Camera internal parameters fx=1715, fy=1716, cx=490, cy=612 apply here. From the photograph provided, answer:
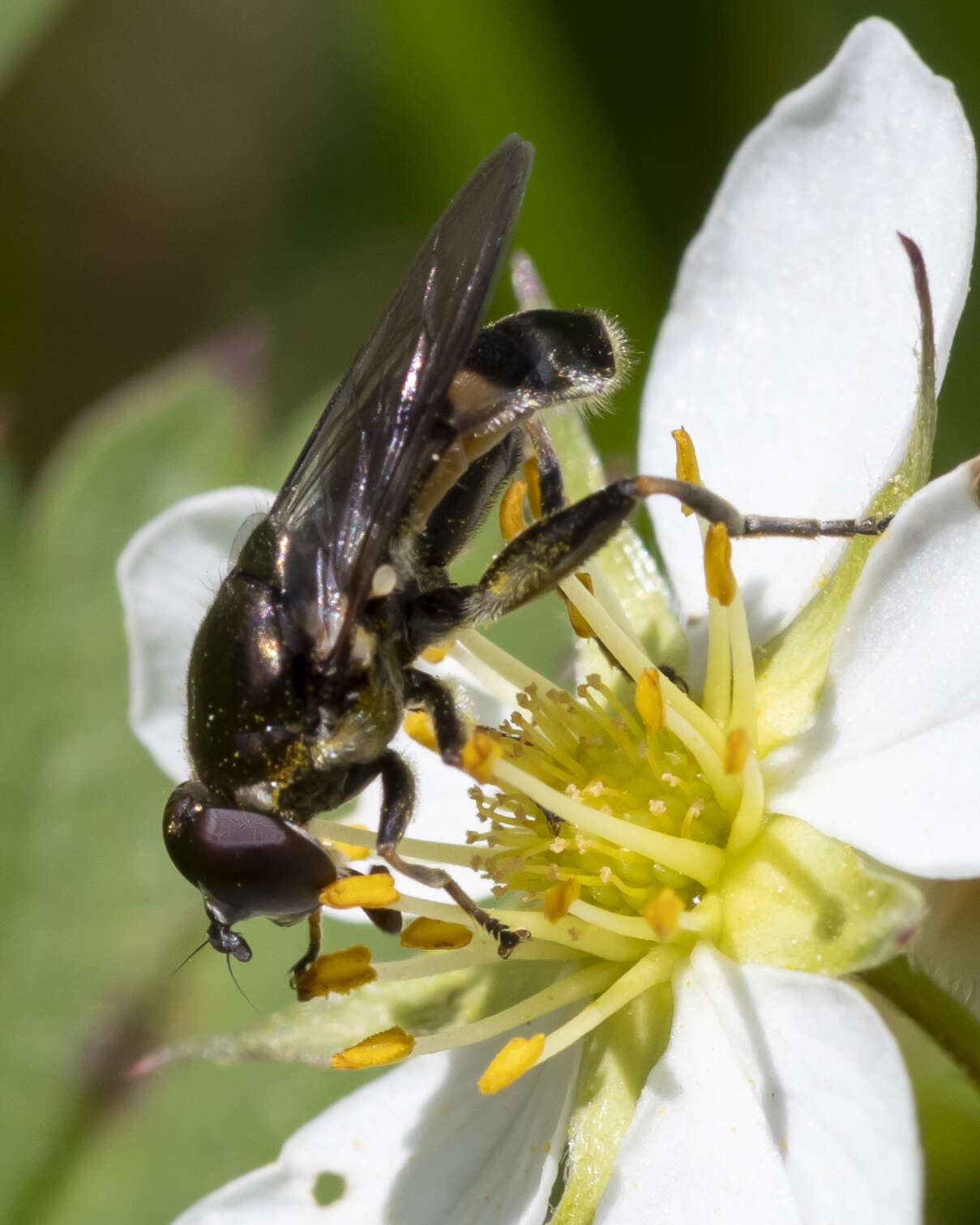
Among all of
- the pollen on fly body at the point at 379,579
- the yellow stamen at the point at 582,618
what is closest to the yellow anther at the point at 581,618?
the yellow stamen at the point at 582,618

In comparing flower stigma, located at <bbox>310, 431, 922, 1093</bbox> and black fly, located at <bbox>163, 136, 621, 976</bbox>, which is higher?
black fly, located at <bbox>163, 136, 621, 976</bbox>

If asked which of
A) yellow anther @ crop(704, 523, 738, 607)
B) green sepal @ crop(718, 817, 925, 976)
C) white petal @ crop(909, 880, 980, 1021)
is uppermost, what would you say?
yellow anther @ crop(704, 523, 738, 607)

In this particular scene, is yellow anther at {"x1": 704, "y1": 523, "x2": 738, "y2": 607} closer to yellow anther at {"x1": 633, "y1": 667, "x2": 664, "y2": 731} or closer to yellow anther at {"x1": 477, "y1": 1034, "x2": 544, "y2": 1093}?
yellow anther at {"x1": 633, "y1": 667, "x2": 664, "y2": 731}

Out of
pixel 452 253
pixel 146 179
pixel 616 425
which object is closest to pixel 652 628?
pixel 452 253

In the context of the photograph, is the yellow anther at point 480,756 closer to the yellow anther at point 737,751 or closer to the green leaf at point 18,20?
the yellow anther at point 737,751

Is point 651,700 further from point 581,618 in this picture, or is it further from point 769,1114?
point 769,1114

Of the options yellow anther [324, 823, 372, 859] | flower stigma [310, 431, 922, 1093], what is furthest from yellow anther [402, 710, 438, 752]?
yellow anther [324, 823, 372, 859]

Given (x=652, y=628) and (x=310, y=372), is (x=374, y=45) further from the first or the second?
(x=652, y=628)

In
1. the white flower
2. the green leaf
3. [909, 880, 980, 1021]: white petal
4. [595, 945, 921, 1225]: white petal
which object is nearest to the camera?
[595, 945, 921, 1225]: white petal
